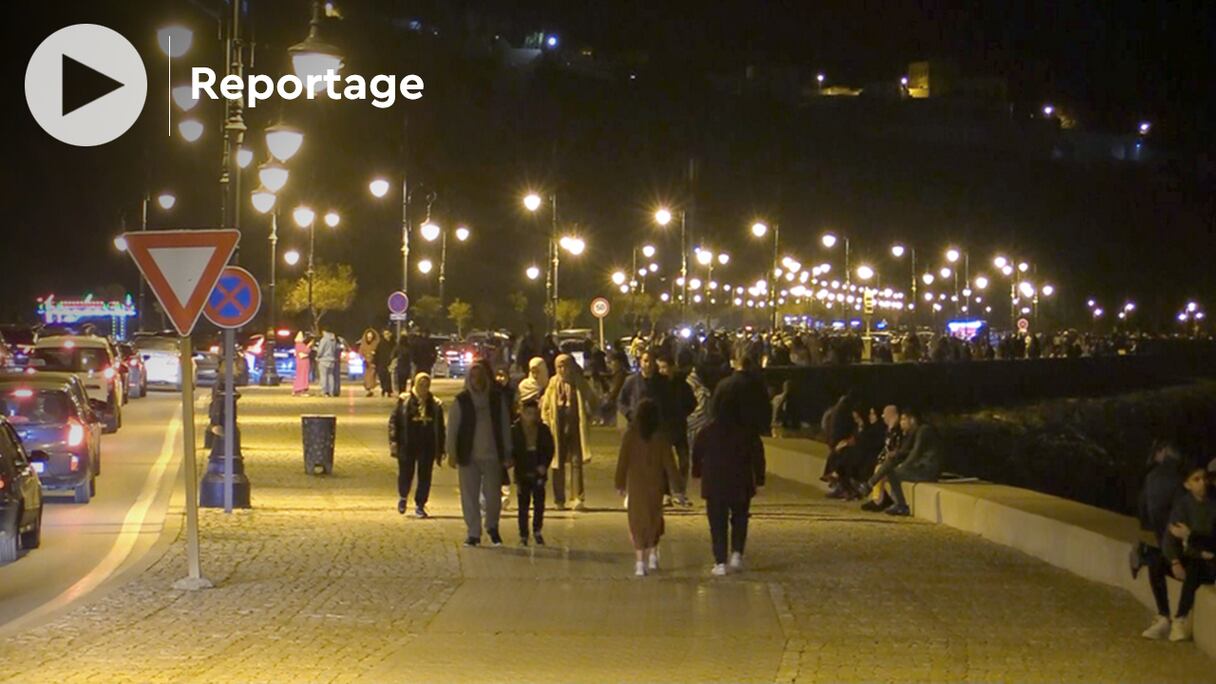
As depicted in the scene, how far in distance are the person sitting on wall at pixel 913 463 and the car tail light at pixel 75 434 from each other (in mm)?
9647

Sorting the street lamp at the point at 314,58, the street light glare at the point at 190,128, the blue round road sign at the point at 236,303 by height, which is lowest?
the blue round road sign at the point at 236,303

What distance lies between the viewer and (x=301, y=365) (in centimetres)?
4694

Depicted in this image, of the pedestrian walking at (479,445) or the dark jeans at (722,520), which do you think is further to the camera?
the pedestrian walking at (479,445)

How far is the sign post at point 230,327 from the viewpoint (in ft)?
60.6

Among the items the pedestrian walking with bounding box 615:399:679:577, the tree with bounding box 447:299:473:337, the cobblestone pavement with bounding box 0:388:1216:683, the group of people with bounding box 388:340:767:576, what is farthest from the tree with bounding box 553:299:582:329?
the pedestrian walking with bounding box 615:399:679:577

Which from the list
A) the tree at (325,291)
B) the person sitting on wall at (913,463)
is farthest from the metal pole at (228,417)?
the tree at (325,291)

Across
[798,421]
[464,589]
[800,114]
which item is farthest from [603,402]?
[800,114]

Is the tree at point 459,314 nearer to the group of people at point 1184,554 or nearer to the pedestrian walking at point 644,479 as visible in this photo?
the pedestrian walking at point 644,479

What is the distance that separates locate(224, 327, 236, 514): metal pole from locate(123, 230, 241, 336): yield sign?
5335 millimetres

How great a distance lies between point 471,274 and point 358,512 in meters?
80.7

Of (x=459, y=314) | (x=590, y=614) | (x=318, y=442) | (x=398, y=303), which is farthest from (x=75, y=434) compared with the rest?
(x=459, y=314)

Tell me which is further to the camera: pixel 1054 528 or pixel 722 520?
Result: pixel 1054 528

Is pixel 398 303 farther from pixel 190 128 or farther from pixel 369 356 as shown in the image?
pixel 190 128

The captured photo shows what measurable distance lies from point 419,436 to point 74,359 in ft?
60.1
